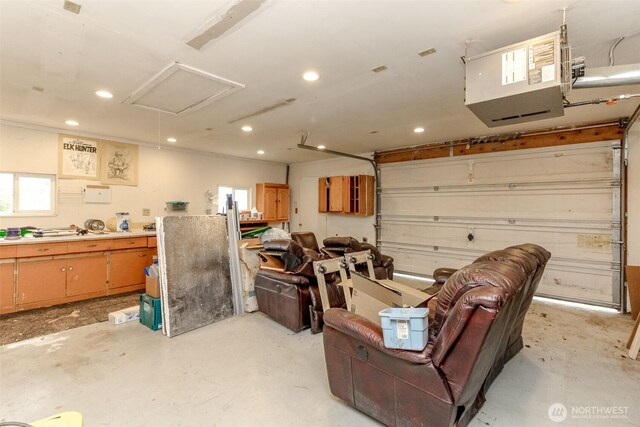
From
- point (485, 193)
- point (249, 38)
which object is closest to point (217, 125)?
point (249, 38)

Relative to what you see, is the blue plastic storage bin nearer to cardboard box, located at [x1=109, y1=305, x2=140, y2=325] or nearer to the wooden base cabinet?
cardboard box, located at [x1=109, y1=305, x2=140, y2=325]

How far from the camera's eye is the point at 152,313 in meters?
3.46

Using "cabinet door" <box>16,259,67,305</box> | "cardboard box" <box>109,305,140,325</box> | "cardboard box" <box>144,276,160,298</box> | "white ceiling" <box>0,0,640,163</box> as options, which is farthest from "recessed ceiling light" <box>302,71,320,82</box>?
"cabinet door" <box>16,259,67,305</box>

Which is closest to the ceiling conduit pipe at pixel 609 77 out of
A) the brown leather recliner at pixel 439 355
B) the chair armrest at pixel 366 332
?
the brown leather recliner at pixel 439 355

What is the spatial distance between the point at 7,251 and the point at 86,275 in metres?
0.93

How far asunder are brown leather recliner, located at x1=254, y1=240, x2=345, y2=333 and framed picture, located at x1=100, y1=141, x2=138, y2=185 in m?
3.49

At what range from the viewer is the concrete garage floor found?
205cm

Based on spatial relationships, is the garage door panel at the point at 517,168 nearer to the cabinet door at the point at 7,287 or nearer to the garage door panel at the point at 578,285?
the garage door panel at the point at 578,285

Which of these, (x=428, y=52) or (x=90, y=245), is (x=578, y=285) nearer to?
(x=428, y=52)

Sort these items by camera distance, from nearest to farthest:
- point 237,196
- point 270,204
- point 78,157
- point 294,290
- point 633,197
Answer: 1. point 294,290
2. point 633,197
3. point 78,157
4. point 237,196
5. point 270,204

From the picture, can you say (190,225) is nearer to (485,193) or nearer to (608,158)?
(485,193)

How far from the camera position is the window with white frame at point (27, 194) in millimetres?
4395

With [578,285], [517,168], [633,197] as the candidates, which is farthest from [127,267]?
[633,197]

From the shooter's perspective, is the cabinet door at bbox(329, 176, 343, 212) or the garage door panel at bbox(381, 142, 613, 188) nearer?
the garage door panel at bbox(381, 142, 613, 188)
